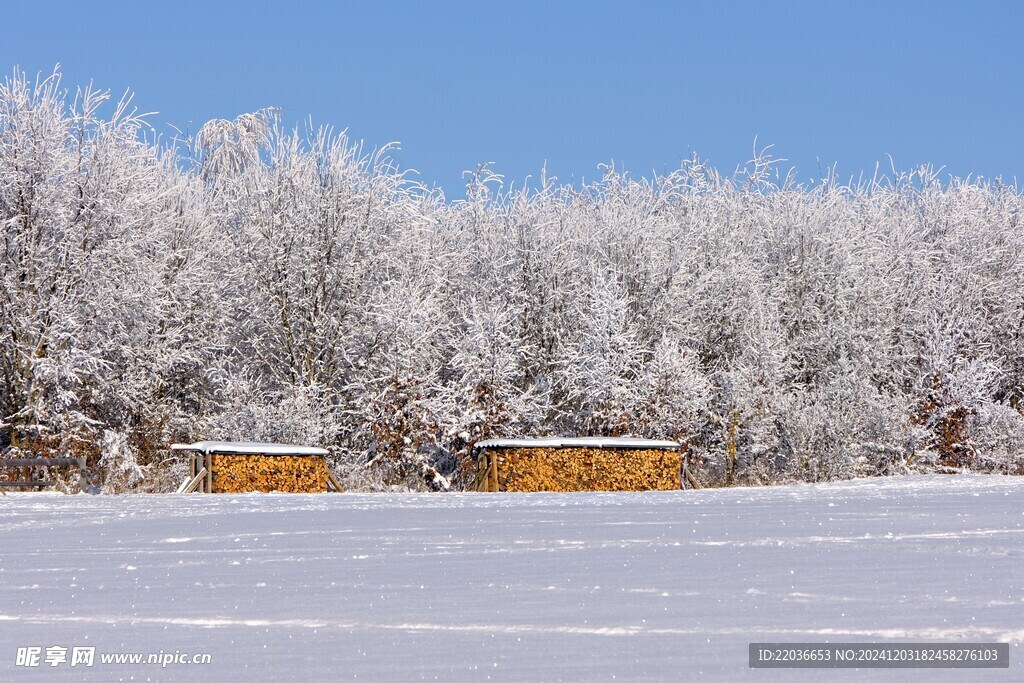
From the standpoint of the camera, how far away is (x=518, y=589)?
7031 mm

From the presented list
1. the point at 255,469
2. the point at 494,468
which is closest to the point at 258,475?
the point at 255,469

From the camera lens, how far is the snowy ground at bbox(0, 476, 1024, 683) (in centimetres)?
563

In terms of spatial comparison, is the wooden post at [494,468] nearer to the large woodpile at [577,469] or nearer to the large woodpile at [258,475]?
the large woodpile at [577,469]

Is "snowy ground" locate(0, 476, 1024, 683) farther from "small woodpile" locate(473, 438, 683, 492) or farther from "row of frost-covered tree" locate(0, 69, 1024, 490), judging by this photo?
"row of frost-covered tree" locate(0, 69, 1024, 490)

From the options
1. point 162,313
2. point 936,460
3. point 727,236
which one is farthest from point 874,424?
point 162,313

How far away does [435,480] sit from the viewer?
23734 mm

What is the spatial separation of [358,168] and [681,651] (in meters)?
23.0

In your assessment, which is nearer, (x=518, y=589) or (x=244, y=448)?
(x=518, y=589)

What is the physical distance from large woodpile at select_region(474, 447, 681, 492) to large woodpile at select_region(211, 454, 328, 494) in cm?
306

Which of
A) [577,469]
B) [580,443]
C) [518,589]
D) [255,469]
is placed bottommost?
[518,589]

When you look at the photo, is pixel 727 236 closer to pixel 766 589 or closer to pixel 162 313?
pixel 162 313

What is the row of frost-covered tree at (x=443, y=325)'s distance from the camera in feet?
79.2

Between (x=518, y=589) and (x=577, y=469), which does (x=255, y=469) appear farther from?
(x=518, y=589)

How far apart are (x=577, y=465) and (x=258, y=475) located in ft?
18.0
